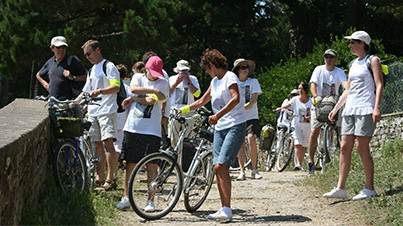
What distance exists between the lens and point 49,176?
7121 mm

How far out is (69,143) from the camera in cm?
711

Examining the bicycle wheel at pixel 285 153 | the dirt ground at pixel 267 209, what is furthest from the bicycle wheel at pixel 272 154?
the dirt ground at pixel 267 209

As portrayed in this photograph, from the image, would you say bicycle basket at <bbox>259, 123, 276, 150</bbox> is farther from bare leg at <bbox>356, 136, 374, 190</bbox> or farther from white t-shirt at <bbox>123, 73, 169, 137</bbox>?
white t-shirt at <bbox>123, 73, 169, 137</bbox>

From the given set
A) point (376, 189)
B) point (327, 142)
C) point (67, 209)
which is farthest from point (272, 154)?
point (67, 209)

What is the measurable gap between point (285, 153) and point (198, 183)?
6.14 m

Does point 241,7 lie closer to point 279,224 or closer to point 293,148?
point 293,148

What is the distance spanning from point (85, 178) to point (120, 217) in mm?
745

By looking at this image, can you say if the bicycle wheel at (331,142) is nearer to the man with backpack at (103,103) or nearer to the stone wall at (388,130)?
the stone wall at (388,130)

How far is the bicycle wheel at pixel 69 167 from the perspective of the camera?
6820 millimetres

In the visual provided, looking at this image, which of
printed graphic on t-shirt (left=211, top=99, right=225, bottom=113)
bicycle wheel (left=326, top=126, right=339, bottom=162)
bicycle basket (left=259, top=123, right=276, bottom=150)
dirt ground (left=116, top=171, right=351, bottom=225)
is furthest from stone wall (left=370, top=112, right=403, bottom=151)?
printed graphic on t-shirt (left=211, top=99, right=225, bottom=113)

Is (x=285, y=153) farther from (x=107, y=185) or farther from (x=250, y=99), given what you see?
(x=107, y=185)

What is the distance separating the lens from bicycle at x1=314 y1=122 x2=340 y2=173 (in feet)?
35.4

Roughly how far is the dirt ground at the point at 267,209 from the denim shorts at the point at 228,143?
2.12 ft

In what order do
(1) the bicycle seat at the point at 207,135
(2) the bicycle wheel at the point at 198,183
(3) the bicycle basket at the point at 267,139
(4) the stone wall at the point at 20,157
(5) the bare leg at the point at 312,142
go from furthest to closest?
(3) the bicycle basket at the point at 267,139 < (5) the bare leg at the point at 312,142 < (1) the bicycle seat at the point at 207,135 < (2) the bicycle wheel at the point at 198,183 < (4) the stone wall at the point at 20,157
